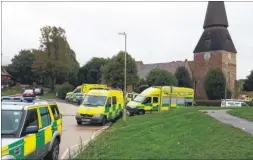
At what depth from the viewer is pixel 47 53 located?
68.9 metres

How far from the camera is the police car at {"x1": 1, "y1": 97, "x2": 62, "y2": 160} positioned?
6917 millimetres

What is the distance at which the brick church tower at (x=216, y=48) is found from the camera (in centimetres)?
7412

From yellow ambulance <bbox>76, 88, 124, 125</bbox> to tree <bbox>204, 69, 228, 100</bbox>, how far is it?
152 ft

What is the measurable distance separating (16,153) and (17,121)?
40.8 inches

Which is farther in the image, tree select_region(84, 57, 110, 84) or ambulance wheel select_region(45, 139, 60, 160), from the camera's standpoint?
tree select_region(84, 57, 110, 84)

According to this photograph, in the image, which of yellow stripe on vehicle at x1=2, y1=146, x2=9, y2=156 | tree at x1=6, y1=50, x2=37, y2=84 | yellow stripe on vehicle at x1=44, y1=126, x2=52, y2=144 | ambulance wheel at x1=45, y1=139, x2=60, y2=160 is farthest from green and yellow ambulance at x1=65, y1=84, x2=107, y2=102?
tree at x1=6, y1=50, x2=37, y2=84

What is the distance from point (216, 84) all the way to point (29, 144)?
207 feet

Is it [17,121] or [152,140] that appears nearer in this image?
[17,121]

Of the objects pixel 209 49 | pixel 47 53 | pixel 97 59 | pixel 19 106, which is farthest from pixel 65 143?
pixel 97 59

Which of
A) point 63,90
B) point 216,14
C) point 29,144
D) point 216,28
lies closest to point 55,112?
point 29,144

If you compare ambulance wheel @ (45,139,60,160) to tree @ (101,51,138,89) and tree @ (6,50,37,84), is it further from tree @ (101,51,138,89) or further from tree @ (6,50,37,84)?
tree @ (6,50,37,84)

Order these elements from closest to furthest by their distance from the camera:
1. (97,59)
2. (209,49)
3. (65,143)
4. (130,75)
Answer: (65,143) < (130,75) < (209,49) < (97,59)

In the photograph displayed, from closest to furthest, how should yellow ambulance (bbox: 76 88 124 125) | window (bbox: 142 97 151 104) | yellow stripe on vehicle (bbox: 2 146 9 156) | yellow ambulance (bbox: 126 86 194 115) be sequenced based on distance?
1. yellow stripe on vehicle (bbox: 2 146 9 156)
2. yellow ambulance (bbox: 76 88 124 125)
3. yellow ambulance (bbox: 126 86 194 115)
4. window (bbox: 142 97 151 104)

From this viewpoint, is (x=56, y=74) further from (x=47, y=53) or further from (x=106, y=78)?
(x=106, y=78)
